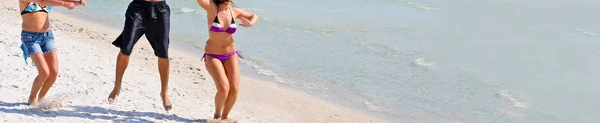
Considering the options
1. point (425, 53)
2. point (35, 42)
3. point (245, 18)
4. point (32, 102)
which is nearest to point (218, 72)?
point (245, 18)

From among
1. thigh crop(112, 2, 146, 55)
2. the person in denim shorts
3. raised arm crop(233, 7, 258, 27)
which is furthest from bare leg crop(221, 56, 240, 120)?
the person in denim shorts

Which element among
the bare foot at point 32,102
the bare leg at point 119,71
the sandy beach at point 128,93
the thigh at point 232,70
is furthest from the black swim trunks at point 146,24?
the bare foot at point 32,102

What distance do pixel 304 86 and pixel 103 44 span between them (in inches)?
120

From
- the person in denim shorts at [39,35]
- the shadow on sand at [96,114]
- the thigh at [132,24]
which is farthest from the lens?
the shadow on sand at [96,114]

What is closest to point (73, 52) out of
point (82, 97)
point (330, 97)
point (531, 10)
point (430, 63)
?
point (82, 97)

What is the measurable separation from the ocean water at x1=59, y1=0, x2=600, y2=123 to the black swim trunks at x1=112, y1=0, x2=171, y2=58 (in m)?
3.89

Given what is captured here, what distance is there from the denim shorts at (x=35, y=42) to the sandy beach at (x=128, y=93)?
61 cm

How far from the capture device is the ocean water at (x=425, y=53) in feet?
34.0

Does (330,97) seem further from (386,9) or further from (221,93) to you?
(386,9)

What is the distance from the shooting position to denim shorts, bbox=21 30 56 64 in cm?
606

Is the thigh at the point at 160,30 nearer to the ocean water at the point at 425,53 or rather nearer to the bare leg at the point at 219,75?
the bare leg at the point at 219,75

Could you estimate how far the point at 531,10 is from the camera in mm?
19094

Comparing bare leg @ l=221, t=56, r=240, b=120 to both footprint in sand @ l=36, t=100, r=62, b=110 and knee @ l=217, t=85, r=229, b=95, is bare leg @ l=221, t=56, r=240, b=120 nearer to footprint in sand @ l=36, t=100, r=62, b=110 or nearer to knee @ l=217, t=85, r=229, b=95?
knee @ l=217, t=85, r=229, b=95

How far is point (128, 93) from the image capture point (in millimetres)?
7680
